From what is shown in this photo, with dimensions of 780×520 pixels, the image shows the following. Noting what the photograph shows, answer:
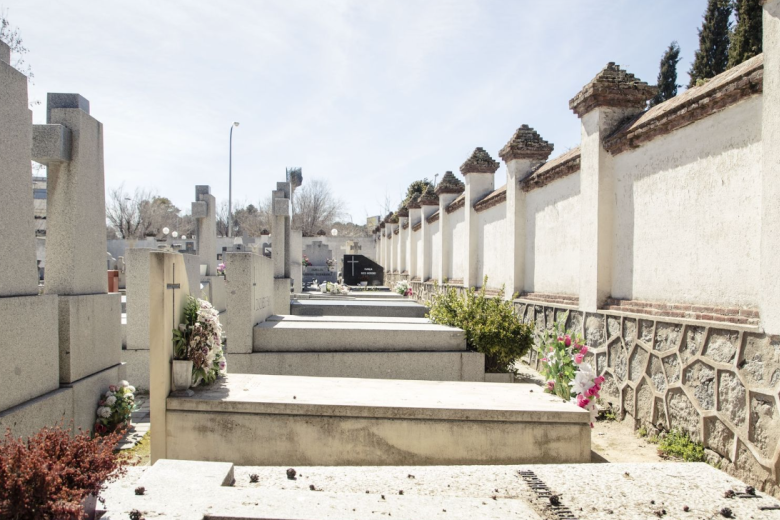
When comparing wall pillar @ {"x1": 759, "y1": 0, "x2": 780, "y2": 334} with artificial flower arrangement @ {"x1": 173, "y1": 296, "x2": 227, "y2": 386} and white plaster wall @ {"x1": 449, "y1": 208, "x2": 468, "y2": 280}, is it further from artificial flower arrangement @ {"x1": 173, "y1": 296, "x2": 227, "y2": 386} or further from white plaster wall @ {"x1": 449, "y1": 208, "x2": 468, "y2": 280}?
white plaster wall @ {"x1": 449, "y1": 208, "x2": 468, "y2": 280}

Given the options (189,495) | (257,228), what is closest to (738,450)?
(189,495)

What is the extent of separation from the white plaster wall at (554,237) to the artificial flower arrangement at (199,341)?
500 centimetres

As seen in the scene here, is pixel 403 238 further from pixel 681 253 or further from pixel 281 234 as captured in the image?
pixel 681 253

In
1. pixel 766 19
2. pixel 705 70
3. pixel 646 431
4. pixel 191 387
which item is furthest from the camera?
pixel 705 70

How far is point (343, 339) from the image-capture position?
7129 mm

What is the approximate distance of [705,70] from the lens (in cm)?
2688

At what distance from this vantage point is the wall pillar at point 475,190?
13.4 metres

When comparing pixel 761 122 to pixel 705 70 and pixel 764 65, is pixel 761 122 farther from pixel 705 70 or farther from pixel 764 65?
pixel 705 70

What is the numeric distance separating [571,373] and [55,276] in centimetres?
482

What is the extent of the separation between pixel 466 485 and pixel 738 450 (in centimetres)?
258

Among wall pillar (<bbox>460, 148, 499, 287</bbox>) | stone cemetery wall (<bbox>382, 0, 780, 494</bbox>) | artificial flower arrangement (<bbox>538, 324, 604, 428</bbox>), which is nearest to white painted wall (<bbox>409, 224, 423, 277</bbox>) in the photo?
wall pillar (<bbox>460, 148, 499, 287</bbox>)

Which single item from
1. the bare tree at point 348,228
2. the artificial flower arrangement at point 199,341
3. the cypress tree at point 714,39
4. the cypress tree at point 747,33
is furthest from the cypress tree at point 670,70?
the bare tree at point 348,228

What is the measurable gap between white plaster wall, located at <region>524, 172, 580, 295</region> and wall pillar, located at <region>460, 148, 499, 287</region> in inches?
132

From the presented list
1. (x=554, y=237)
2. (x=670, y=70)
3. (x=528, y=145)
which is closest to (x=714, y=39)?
(x=670, y=70)
